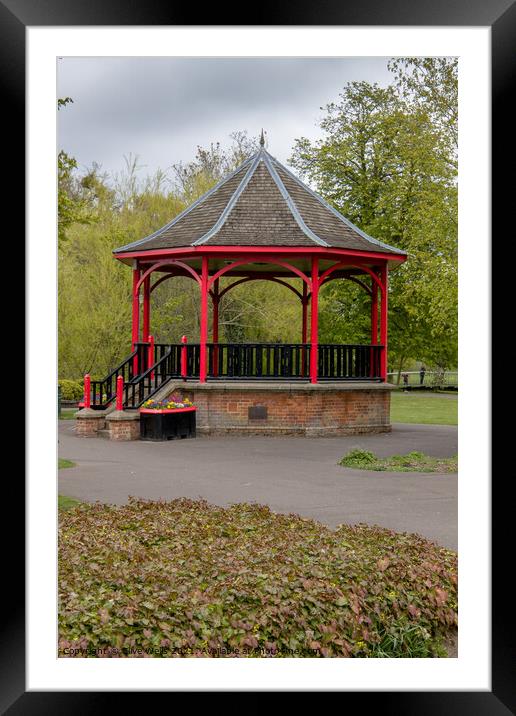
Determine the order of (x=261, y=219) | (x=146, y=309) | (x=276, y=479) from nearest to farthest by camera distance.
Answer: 1. (x=276, y=479)
2. (x=261, y=219)
3. (x=146, y=309)

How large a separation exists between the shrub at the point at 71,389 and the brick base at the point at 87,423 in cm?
665

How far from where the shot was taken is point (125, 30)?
4.06 metres

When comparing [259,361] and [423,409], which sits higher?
[259,361]

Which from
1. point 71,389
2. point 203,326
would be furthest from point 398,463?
point 71,389

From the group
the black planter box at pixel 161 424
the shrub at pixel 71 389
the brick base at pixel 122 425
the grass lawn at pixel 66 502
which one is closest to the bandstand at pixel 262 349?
the brick base at pixel 122 425

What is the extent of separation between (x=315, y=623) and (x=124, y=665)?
5.10 ft

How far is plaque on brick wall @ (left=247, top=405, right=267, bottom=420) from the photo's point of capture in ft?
58.3

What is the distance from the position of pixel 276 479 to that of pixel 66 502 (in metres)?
3.32

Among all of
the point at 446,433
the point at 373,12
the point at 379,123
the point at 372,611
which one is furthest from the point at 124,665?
the point at 379,123

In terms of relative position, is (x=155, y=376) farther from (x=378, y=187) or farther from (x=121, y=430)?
(x=378, y=187)

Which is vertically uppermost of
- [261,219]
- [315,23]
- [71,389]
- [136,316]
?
[261,219]

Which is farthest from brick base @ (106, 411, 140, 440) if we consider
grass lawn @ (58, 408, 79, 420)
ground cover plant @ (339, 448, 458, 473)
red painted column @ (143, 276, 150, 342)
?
grass lawn @ (58, 408, 79, 420)

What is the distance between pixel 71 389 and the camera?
2397cm
